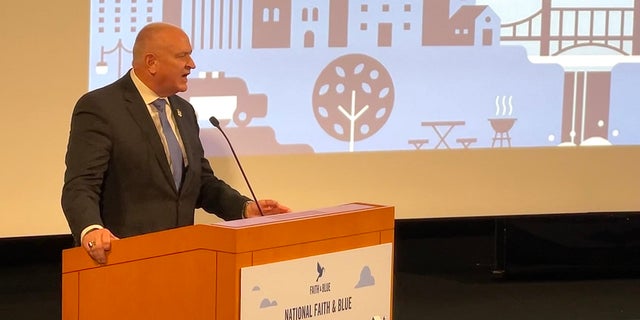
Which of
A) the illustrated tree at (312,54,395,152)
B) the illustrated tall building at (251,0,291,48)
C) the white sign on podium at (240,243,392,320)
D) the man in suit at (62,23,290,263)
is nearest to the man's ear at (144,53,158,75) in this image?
the man in suit at (62,23,290,263)

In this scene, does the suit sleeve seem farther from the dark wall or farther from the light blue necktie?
the dark wall

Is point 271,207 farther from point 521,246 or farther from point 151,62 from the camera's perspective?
point 521,246

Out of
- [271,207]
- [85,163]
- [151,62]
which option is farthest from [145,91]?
[271,207]

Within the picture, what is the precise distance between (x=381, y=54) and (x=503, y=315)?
1504 millimetres

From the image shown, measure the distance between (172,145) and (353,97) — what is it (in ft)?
5.07

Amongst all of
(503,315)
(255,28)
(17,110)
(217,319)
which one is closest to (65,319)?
(217,319)

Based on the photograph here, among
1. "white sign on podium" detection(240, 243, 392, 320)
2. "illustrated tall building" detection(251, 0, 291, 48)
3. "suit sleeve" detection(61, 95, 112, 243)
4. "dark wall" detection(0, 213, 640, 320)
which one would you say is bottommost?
"dark wall" detection(0, 213, 640, 320)

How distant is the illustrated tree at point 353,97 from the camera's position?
5.26 m

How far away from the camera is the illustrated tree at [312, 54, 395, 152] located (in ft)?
17.3

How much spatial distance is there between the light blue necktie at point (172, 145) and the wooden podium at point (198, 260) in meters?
0.53

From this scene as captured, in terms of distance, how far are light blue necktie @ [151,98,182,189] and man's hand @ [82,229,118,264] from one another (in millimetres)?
526

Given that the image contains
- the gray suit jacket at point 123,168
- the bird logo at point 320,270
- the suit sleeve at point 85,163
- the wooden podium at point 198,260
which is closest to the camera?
the wooden podium at point 198,260

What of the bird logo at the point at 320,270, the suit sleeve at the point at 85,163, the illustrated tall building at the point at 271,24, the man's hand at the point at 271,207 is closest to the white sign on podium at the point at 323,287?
the bird logo at the point at 320,270

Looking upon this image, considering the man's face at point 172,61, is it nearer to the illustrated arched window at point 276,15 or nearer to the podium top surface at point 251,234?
the podium top surface at point 251,234
